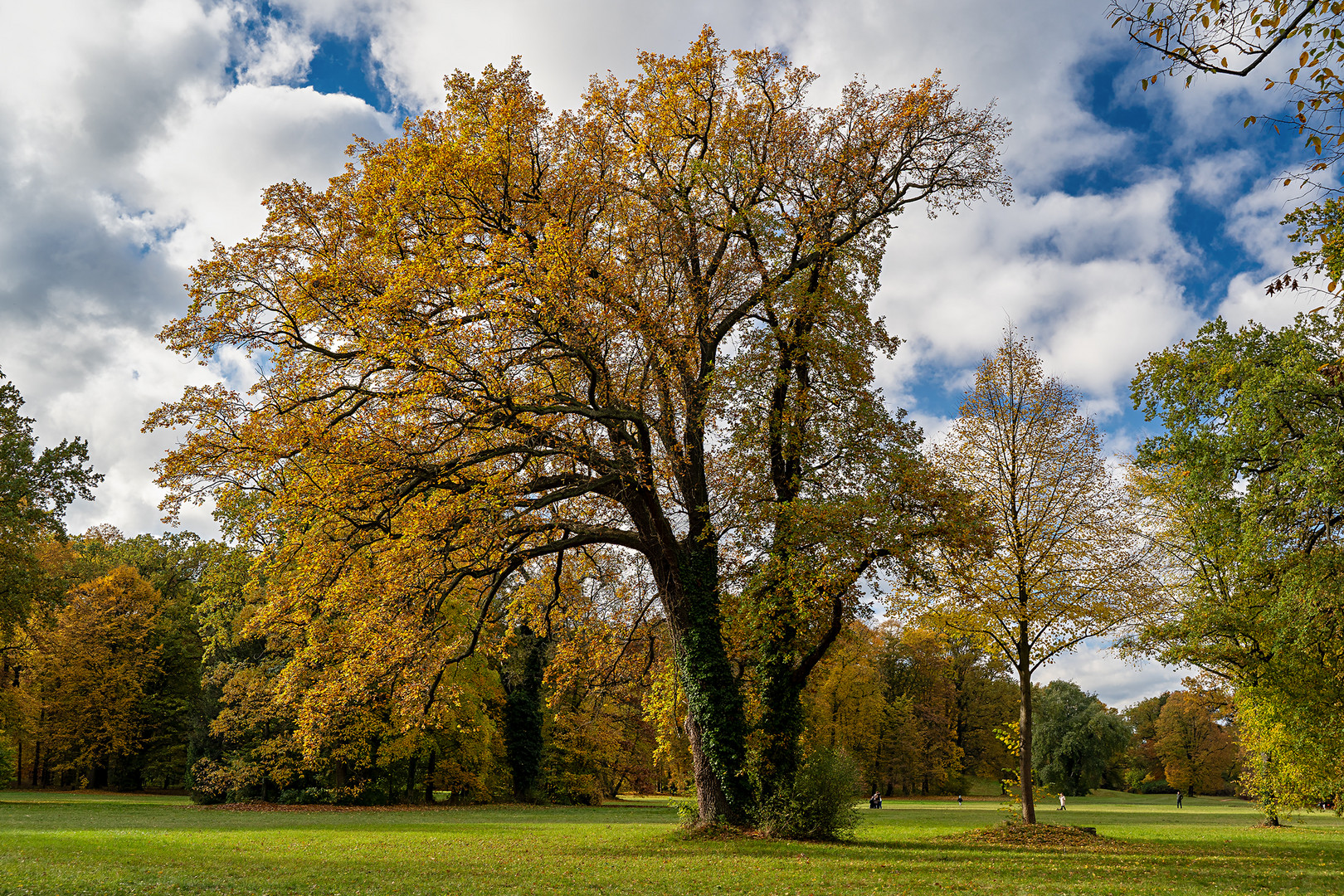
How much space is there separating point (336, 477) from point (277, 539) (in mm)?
4586

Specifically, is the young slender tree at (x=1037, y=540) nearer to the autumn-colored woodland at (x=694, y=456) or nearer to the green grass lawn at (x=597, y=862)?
the autumn-colored woodland at (x=694, y=456)

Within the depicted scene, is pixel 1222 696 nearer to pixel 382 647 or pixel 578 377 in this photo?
pixel 578 377

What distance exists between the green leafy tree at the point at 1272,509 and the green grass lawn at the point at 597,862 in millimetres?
3604

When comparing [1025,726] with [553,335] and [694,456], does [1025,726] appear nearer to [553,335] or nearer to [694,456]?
[694,456]

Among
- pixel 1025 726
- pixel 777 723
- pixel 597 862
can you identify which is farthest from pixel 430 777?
pixel 1025 726

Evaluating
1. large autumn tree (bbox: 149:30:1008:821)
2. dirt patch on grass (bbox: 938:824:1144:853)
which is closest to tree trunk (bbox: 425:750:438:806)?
large autumn tree (bbox: 149:30:1008:821)

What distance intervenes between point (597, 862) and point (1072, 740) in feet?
212

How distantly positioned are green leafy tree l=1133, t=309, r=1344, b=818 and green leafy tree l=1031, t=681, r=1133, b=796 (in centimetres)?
4721

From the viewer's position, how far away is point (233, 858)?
1470cm

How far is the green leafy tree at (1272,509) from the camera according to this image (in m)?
15.0

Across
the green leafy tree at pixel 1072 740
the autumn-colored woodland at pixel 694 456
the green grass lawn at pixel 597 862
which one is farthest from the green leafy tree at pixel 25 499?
the green leafy tree at pixel 1072 740

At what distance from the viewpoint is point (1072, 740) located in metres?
65.9

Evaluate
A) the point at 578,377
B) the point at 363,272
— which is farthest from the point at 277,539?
the point at 578,377

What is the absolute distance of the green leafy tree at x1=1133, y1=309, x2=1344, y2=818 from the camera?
15.0 meters
